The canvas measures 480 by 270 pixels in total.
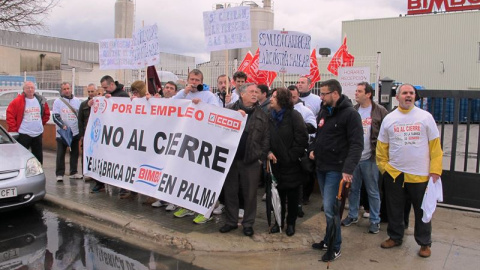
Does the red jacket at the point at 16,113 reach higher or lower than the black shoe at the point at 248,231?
higher

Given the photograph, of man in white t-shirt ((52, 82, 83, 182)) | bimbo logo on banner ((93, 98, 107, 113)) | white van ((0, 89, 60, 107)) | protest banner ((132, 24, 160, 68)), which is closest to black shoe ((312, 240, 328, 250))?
protest banner ((132, 24, 160, 68))

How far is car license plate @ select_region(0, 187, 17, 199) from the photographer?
5.59 meters

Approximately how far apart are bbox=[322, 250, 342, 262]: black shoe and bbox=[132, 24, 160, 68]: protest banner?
13.3 ft

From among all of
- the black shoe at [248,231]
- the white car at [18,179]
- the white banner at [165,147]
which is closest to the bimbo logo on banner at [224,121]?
the white banner at [165,147]

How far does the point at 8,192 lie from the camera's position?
5.65m

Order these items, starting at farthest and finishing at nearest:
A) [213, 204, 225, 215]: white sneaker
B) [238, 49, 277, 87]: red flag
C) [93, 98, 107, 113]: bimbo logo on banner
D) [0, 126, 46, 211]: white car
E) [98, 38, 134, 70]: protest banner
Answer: [238, 49, 277, 87]: red flag
[98, 38, 134, 70]: protest banner
[93, 98, 107, 113]: bimbo logo on banner
[213, 204, 225, 215]: white sneaker
[0, 126, 46, 211]: white car

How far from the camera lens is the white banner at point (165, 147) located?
5195mm

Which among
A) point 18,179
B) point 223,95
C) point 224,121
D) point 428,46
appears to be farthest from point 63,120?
point 428,46

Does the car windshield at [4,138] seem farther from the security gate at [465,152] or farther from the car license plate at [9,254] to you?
the security gate at [465,152]

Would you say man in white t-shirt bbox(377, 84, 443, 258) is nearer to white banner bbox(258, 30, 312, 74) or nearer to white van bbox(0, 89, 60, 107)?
white banner bbox(258, 30, 312, 74)

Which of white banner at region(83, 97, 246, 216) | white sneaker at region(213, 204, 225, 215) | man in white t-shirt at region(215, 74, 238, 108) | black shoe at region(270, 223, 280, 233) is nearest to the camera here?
white banner at region(83, 97, 246, 216)

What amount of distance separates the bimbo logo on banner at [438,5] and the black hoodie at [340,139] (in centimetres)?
3110

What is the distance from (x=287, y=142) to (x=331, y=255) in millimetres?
1410

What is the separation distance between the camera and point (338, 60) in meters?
10.5
